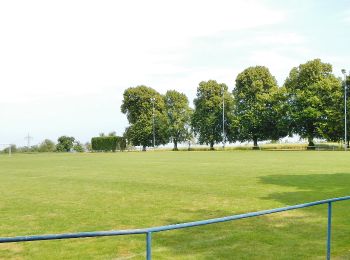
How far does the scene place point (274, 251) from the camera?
332 inches

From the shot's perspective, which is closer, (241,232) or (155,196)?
(241,232)

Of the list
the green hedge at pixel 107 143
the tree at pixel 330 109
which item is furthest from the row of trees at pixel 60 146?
the tree at pixel 330 109

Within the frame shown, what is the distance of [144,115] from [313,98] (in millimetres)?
41273

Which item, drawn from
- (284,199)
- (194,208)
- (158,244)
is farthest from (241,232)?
(284,199)

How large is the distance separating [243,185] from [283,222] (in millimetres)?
9493

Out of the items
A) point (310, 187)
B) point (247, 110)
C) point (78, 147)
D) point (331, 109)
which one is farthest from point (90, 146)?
point (310, 187)

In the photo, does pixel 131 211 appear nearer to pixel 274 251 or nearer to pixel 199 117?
pixel 274 251

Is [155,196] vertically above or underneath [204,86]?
underneath

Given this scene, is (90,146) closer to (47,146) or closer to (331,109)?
(47,146)

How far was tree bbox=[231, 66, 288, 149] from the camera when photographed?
265 ft

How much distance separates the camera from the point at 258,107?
272 ft

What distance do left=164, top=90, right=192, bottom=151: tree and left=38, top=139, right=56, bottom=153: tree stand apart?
86.2 feet

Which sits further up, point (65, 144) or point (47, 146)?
point (65, 144)

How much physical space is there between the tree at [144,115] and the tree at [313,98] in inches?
1234
